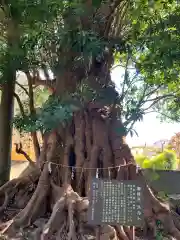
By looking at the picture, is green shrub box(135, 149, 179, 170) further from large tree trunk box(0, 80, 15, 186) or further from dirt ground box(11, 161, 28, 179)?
dirt ground box(11, 161, 28, 179)

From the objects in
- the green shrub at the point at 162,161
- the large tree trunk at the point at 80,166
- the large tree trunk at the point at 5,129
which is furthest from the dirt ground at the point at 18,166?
the large tree trunk at the point at 80,166

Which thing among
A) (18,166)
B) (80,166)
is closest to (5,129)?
(80,166)

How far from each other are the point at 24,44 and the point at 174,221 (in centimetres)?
335

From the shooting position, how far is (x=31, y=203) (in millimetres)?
5402

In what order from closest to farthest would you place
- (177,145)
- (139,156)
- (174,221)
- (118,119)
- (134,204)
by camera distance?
(134,204)
(174,221)
(118,119)
(139,156)
(177,145)

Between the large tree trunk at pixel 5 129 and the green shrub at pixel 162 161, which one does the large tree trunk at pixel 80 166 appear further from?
the green shrub at pixel 162 161

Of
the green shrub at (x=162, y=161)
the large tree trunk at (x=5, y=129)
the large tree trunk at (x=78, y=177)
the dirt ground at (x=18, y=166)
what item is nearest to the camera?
the large tree trunk at (x=78, y=177)

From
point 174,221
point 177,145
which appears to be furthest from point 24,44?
point 177,145

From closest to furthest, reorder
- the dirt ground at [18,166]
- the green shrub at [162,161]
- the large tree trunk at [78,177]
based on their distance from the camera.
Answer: the large tree trunk at [78,177], the green shrub at [162,161], the dirt ground at [18,166]

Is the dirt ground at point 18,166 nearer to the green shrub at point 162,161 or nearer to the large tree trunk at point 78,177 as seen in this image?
the green shrub at point 162,161

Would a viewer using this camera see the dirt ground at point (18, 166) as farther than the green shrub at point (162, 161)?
Yes

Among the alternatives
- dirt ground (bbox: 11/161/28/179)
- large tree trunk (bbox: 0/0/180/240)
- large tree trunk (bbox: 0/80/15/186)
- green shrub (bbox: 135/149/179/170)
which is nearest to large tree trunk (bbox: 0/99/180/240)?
large tree trunk (bbox: 0/0/180/240)

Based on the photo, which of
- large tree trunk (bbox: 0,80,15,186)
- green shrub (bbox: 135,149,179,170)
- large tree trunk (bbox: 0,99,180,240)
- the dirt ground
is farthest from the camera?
the dirt ground

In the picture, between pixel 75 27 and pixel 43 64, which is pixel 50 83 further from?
pixel 75 27
